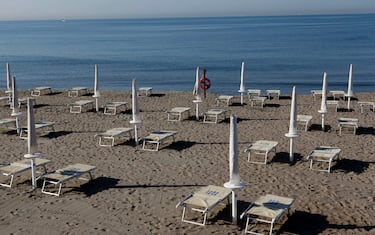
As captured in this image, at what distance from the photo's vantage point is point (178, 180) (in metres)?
9.87

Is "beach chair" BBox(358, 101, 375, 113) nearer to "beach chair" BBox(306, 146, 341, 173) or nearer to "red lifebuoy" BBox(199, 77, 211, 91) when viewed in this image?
"red lifebuoy" BBox(199, 77, 211, 91)

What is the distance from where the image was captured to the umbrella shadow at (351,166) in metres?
10.4

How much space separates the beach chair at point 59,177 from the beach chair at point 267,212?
12.2 feet

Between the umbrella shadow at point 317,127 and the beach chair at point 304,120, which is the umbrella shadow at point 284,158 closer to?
the beach chair at point 304,120

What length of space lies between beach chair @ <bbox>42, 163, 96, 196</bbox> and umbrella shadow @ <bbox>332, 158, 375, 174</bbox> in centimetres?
583

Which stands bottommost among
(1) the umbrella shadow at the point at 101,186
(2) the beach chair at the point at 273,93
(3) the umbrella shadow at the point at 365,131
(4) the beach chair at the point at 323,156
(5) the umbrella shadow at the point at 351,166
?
(1) the umbrella shadow at the point at 101,186

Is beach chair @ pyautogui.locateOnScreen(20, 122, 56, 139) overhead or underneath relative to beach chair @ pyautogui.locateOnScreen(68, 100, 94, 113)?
underneath

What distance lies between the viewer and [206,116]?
16.1m

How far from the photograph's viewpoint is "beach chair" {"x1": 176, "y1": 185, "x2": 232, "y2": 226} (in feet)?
24.8

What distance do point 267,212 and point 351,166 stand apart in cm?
432

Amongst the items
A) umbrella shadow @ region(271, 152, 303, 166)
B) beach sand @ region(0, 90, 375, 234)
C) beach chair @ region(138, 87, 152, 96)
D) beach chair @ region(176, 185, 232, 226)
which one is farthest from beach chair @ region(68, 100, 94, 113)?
beach chair @ region(176, 185, 232, 226)

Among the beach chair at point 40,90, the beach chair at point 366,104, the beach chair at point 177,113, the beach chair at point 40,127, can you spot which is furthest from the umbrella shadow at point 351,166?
the beach chair at point 40,90

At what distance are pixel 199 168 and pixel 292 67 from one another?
110ft

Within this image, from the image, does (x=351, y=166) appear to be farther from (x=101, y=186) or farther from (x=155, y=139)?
(x=101, y=186)
